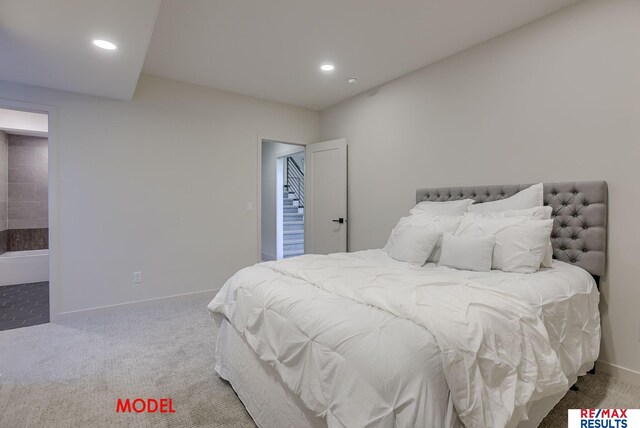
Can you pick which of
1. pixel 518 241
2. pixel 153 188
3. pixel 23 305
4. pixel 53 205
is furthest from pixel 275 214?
pixel 518 241

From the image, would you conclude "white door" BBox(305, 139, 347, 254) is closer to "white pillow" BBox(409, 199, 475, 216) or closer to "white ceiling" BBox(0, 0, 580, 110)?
"white ceiling" BBox(0, 0, 580, 110)

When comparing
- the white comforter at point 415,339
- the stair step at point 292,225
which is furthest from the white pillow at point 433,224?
the stair step at point 292,225

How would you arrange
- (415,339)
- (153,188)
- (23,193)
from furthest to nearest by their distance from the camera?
(23,193)
(153,188)
(415,339)

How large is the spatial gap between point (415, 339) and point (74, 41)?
9.50ft

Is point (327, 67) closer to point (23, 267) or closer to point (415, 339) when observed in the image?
point (415, 339)

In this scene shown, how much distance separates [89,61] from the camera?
8.43ft

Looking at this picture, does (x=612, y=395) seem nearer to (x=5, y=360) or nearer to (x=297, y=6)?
(x=297, y=6)

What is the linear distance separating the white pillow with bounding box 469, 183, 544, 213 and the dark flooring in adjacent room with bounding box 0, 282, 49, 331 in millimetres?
4395

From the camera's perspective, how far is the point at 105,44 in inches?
90.2

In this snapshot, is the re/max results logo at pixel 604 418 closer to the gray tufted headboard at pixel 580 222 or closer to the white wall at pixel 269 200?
the gray tufted headboard at pixel 580 222

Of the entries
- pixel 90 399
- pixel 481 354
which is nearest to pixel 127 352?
pixel 90 399

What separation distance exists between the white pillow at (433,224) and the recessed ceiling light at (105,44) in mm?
2627

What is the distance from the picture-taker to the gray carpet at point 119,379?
1745 millimetres

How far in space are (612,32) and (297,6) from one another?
2.22 m
